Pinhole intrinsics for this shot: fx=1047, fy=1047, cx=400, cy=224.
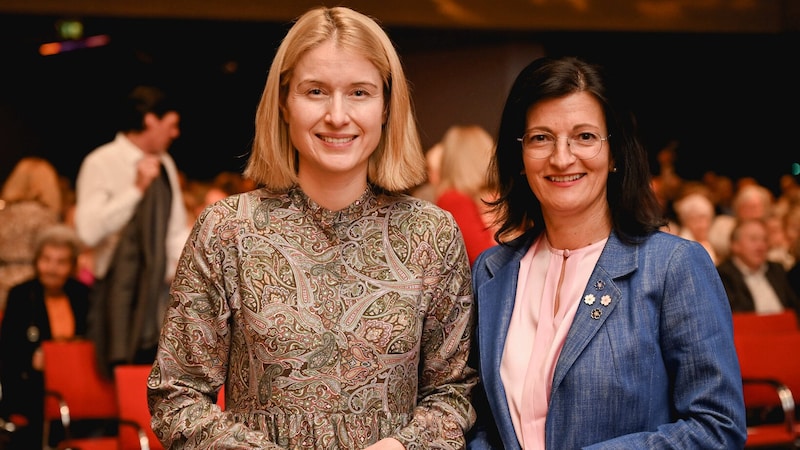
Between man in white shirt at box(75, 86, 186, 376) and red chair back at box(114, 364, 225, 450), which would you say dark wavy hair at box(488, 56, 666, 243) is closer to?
red chair back at box(114, 364, 225, 450)

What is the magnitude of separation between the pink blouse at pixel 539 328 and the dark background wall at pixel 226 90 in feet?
23.0

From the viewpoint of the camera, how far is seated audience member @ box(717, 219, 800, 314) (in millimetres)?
6645

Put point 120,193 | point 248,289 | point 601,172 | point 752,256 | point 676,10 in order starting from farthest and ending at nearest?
1. point 676,10
2. point 752,256
3. point 120,193
4. point 601,172
5. point 248,289

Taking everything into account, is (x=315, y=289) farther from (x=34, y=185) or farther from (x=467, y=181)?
(x=34, y=185)

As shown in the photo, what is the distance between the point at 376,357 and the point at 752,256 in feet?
17.0

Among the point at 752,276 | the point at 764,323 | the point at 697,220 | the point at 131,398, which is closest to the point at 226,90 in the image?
the point at 697,220

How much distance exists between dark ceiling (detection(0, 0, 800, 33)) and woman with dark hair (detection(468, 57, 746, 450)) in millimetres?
4494

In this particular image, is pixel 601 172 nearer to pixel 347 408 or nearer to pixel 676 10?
pixel 347 408

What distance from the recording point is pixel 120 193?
16.0ft

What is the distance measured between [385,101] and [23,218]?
5.10 m

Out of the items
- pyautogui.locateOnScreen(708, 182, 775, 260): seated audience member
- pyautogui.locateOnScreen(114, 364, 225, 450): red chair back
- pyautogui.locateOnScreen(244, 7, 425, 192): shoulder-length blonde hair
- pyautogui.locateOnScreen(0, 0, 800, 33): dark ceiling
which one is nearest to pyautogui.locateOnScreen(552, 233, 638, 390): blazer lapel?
pyautogui.locateOnScreen(244, 7, 425, 192): shoulder-length blonde hair

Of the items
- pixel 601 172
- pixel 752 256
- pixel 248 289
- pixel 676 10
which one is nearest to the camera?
pixel 248 289

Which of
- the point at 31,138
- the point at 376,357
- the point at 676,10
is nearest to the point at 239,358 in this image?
the point at 376,357

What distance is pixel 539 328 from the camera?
2.21m
